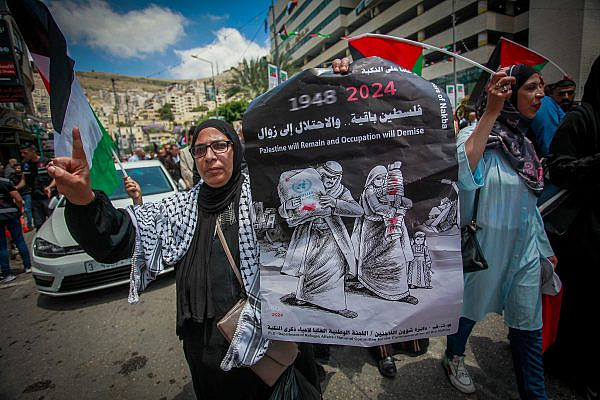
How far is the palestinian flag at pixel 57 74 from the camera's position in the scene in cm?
127

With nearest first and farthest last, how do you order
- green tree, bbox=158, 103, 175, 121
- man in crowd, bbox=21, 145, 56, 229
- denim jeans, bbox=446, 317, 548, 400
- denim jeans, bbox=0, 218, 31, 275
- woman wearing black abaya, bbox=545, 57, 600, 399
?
denim jeans, bbox=446, 317, 548, 400
woman wearing black abaya, bbox=545, 57, 600, 399
denim jeans, bbox=0, 218, 31, 275
man in crowd, bbox=21, 145, 56, 229
green tree, bbox=158, 103, 175, 121

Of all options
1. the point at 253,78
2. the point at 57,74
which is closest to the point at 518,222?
the point at 57,74

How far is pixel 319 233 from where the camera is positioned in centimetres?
109

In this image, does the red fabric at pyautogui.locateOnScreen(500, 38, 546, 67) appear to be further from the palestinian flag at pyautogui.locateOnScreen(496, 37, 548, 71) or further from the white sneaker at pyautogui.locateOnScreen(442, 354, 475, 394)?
the white sneaker at pyautogui.locateOnScreen(442, 354, 475, 394)

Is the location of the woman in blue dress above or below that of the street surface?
above

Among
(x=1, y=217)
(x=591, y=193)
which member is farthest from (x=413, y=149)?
(x=1, y=217)

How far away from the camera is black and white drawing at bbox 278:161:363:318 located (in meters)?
1.06

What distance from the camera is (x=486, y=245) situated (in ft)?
6.34

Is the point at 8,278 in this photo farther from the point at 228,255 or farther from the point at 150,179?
the point at 228,255

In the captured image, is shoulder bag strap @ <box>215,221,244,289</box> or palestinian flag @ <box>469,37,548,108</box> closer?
shoulder bag strap @ <box>215,221,244,289</box>

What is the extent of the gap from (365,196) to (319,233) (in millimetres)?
208

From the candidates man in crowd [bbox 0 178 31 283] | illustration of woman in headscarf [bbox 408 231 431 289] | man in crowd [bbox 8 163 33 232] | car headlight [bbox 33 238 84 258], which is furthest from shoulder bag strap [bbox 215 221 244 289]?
man in crowd [bbox 8 163 33 232]

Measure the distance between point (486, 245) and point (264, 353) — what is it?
4.92 ft

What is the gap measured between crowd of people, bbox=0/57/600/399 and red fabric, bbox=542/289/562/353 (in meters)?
0.17
